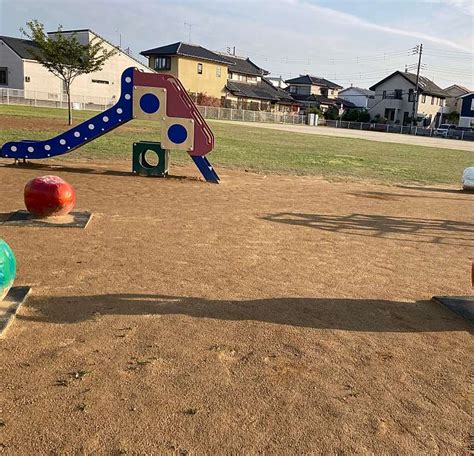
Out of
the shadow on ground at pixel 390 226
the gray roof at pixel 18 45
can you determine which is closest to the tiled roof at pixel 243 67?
the gray roof at pixel 18 45

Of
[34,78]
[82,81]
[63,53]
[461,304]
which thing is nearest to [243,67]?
[82,81]

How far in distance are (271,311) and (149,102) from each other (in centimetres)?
860

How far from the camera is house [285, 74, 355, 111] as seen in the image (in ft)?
269

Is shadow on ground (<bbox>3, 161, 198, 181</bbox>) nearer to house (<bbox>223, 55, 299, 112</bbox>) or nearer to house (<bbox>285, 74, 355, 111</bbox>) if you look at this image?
house (<bbox>223, 55, 299, 112</bbox>)

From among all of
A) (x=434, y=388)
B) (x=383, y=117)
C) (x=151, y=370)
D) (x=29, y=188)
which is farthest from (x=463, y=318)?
(x=383, y=117)

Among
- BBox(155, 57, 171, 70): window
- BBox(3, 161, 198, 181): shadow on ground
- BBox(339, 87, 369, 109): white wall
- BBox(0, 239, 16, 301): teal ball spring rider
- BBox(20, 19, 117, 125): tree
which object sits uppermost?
BBox(155, 57, 171, 70): window

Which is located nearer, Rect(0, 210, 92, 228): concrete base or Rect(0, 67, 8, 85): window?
Rect(0, 210, 92, 228): concrete base

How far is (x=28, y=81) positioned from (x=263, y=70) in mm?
38745

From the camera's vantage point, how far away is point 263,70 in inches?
3083

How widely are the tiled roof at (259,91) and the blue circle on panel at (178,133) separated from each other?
58133mm

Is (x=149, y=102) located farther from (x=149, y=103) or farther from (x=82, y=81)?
(x=82, y=81)

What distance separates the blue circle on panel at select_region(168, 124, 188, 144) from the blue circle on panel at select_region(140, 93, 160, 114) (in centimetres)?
60

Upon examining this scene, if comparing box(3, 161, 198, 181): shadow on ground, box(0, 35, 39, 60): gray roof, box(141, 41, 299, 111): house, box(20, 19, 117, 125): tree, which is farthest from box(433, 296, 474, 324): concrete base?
box(141, 41, 299, 111): house

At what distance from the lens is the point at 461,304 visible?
4848 millimetres
